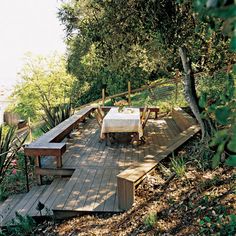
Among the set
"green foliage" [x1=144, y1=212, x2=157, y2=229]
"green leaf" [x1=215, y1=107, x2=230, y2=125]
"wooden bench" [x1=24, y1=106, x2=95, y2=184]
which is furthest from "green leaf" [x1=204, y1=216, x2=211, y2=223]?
"wooden bench" [x1=24, y1=106, x2=95, y2=184]

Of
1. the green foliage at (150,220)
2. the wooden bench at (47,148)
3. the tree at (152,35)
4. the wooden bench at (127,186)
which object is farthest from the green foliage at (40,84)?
the green foliage at (150,220)

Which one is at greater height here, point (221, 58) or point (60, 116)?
point (221, 58)

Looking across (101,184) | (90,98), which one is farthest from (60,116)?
(90,98)

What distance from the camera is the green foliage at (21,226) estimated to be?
3713 millimetres

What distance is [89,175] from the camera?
486cm

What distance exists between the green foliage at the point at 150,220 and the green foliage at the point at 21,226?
5.43ft

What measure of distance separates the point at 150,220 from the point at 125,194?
0.74 metres

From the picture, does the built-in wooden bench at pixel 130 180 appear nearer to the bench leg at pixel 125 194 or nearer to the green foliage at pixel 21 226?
the bench leg at pixel 125 194

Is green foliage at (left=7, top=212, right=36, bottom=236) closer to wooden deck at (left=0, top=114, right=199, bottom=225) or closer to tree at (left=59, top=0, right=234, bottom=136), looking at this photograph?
wooden deck at (left=0, top=114, right=199, bottom=225)

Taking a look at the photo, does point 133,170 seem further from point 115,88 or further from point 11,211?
point 115,88

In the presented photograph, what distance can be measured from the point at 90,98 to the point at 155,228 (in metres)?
19.4

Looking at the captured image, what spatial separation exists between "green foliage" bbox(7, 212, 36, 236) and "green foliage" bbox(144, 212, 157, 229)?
1656 mm

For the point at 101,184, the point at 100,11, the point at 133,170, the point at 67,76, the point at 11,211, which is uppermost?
the point at 100,11

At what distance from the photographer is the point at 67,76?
19.5 m
